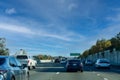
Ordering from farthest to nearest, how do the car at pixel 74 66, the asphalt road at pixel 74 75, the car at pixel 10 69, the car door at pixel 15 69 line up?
the car at pixel 74 66 < the asphalt road at pixel 74 75 < the car door at pixel 15 69 < the car at pixel 10 69

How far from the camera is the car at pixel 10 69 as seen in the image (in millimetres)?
15600

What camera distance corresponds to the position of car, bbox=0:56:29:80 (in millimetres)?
15600

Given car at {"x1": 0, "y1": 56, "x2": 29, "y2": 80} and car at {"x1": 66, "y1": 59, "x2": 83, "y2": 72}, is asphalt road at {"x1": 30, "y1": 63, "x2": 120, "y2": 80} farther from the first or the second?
car at {"x1": 0, "y1": 56, "x2": 29, "y2": 80}

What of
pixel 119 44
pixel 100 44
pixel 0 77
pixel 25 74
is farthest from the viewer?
pixel 100 44

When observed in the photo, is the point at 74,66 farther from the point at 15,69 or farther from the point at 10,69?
the point at 10,69

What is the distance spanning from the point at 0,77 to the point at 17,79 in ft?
8.59

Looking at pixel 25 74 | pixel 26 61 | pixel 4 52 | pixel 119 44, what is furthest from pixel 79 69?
pixel 119 44

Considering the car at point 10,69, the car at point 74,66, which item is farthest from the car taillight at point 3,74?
the car at point 74,66

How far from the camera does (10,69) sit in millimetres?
16297

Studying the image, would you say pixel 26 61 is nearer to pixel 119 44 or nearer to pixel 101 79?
pixel 101 79

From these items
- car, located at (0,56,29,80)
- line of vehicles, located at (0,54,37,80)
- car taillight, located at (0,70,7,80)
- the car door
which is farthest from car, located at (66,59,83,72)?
car taillight, located at (0,70,7,80)

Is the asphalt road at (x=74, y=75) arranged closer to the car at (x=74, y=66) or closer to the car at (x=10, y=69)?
the car at (x=74, y=66)

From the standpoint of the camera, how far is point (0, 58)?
1700 cm

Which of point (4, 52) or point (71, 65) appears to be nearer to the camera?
point (71, 65)
